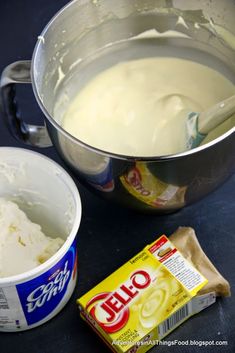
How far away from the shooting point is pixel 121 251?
2.98 feet

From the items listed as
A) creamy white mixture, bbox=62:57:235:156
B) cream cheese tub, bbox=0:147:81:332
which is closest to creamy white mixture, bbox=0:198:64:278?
cream cheese tub, bbox=0:147:81:332

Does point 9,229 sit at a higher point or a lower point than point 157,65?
lower

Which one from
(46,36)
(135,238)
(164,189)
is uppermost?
(46,36)

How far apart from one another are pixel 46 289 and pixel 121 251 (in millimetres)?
149

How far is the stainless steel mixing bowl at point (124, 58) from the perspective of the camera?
77cm

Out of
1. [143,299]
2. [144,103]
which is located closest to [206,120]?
[144,103]

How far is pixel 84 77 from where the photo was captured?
100 centimetres

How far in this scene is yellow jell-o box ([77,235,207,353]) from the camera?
0.78 meters

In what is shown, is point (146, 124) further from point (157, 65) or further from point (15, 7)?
point (15, 7)

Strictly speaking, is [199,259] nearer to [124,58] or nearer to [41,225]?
[41,225]

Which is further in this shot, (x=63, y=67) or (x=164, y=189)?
(x=63, y=67)

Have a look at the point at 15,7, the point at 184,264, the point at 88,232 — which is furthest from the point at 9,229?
the point at 15,7

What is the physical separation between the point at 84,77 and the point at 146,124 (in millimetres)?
162

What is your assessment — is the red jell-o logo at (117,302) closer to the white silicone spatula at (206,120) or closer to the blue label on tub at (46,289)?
the blue label on tub at (46,289)
